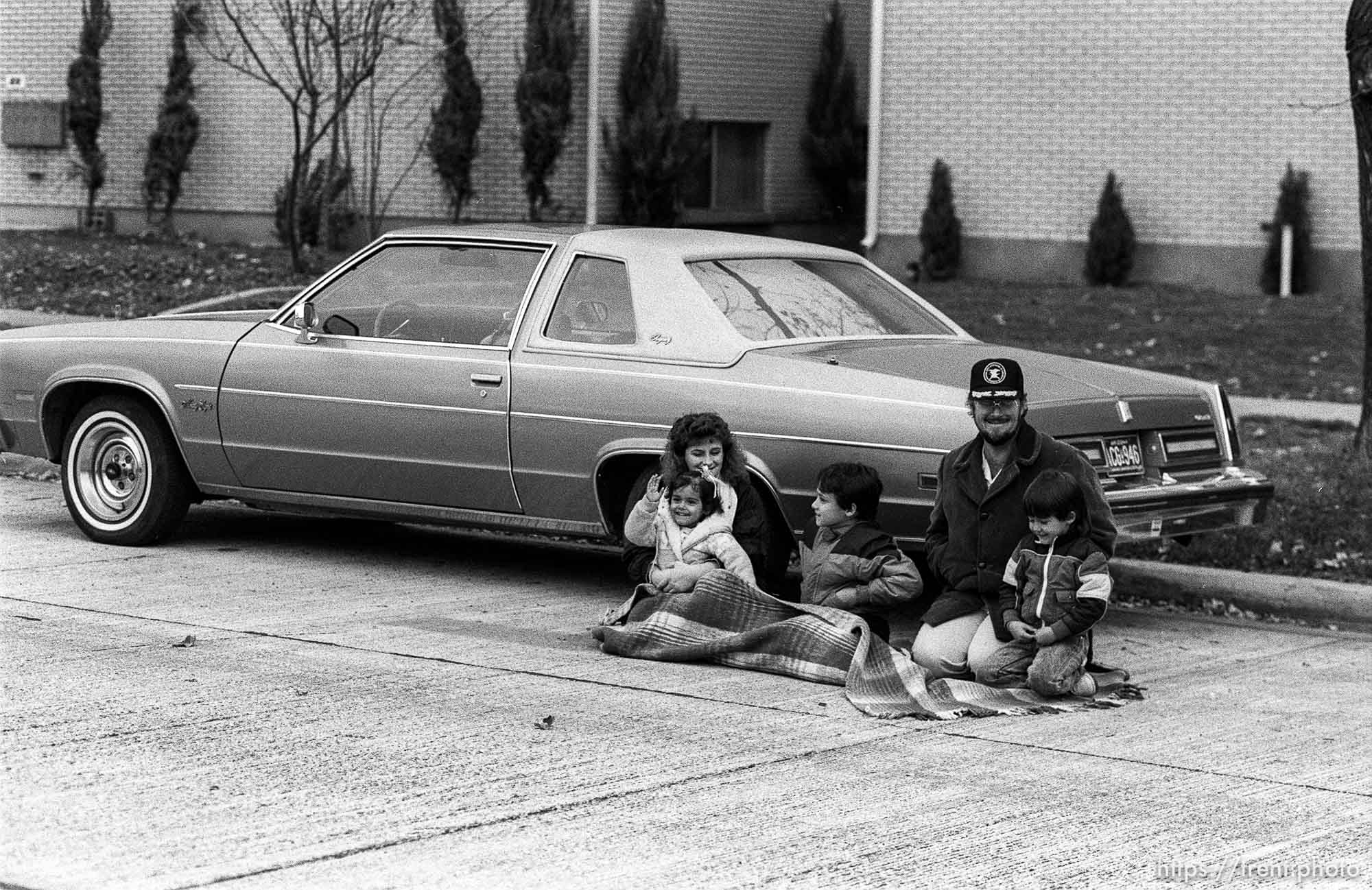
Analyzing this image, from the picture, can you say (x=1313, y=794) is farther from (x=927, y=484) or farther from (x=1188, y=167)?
(x=1188, y=167)

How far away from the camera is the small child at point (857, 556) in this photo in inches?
280

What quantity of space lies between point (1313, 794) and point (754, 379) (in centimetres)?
290

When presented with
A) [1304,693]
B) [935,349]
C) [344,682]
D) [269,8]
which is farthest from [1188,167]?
[344,682]

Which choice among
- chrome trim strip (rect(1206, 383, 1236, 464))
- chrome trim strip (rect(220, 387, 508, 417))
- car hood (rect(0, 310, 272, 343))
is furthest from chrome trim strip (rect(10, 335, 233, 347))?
chrome trim strip (rect(1206, 383, 1236, 464))

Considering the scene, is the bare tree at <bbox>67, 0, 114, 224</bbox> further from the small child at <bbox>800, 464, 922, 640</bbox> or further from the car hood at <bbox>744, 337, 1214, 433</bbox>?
the small child at <bbox>800, 464, 922, 640</bbox>

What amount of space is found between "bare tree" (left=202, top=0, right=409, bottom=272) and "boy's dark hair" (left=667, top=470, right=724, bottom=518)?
10.5 meters

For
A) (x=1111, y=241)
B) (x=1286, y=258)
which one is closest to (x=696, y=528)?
(x=1286, y=258)

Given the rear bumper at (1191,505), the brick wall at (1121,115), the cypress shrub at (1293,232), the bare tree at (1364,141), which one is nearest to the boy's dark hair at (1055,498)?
the rear bumper at (1191,505)

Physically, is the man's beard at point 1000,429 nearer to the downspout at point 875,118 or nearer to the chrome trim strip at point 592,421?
the chrome trim strip at point 592,421

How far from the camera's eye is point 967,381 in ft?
24.6

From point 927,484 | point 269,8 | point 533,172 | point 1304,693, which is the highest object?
point 269,8

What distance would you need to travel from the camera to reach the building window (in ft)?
76.9

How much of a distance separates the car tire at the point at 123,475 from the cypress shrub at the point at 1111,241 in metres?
12.3

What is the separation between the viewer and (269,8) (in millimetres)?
22531
